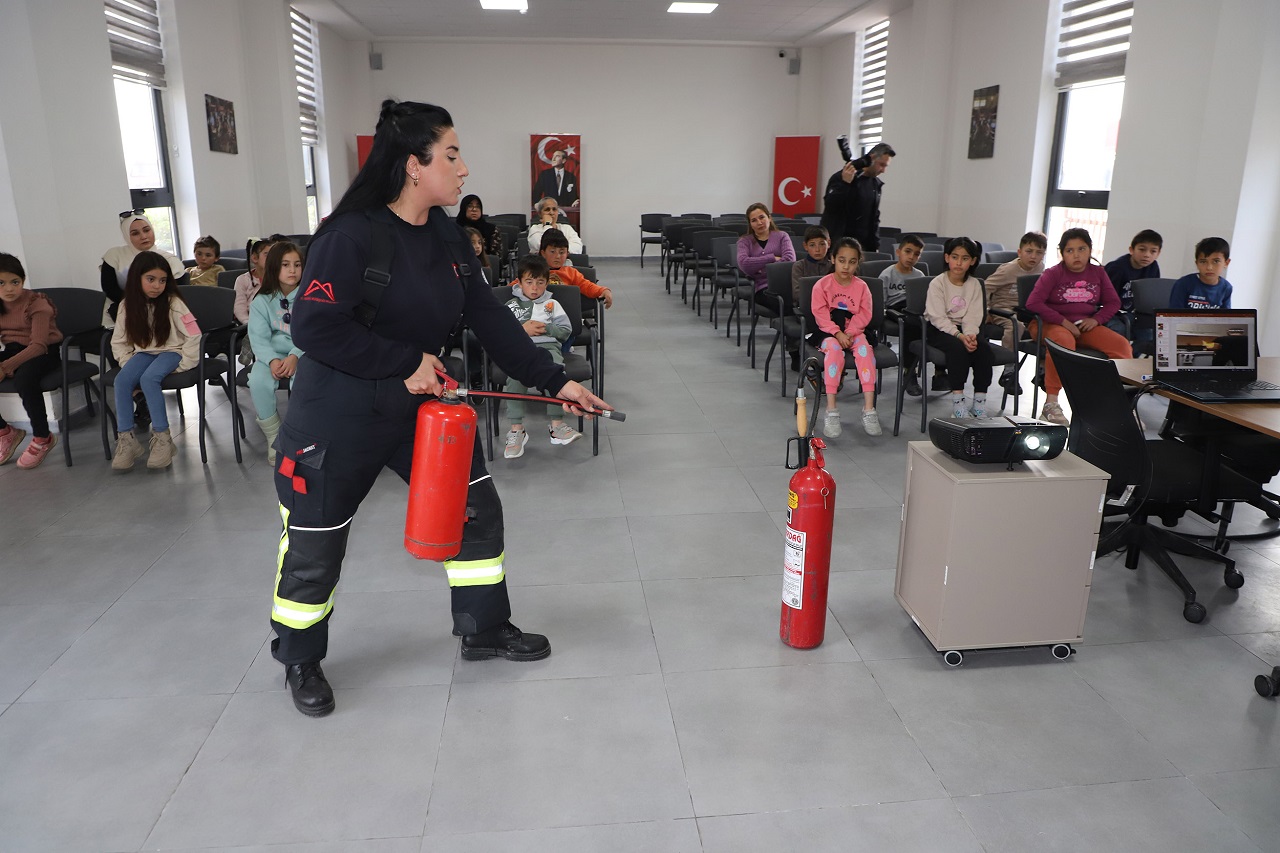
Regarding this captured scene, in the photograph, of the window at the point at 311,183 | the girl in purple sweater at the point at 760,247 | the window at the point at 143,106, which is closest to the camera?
the window at the point at 143,106

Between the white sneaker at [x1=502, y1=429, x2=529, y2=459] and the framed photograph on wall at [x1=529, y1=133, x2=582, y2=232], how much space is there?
1015 cm

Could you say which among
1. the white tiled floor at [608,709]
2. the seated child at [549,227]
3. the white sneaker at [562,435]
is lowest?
the white tiled floor at [608,709]

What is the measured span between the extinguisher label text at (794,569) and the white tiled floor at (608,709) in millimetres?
182

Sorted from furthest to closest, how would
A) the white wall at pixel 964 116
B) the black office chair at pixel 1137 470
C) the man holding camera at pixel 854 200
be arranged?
1. the white wall at pixel 964 116
2. the man holding camera at pixel 854 200
3. the black office chair at pixel 1137 470

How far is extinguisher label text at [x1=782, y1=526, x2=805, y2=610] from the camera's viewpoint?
261 cm

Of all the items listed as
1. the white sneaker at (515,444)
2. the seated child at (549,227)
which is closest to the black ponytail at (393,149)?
the white sneaker at (515,444)

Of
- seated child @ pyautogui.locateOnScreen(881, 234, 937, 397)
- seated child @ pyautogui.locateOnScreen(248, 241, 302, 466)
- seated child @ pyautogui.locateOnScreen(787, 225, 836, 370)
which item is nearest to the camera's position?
seated child @ pyautogui.locateOnScreen(248, 241, 302, 466)

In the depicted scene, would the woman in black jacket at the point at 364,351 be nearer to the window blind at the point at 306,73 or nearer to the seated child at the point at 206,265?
the seated child at the point at 206,265

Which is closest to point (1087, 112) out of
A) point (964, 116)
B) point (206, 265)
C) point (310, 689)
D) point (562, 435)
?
point (964, 116)

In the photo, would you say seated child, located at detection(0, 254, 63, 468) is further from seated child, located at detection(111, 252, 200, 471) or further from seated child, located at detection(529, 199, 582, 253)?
seated child, located at detection(529, 199, 582, 253)

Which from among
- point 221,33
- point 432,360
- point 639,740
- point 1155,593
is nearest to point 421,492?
point 432,360

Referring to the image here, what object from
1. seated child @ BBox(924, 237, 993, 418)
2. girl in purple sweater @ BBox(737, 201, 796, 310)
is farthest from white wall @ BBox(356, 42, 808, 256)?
seated child @ BBox(924, 237, 993, 418)

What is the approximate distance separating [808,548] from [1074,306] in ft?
11.7

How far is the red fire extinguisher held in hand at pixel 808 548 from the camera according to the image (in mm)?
2574
